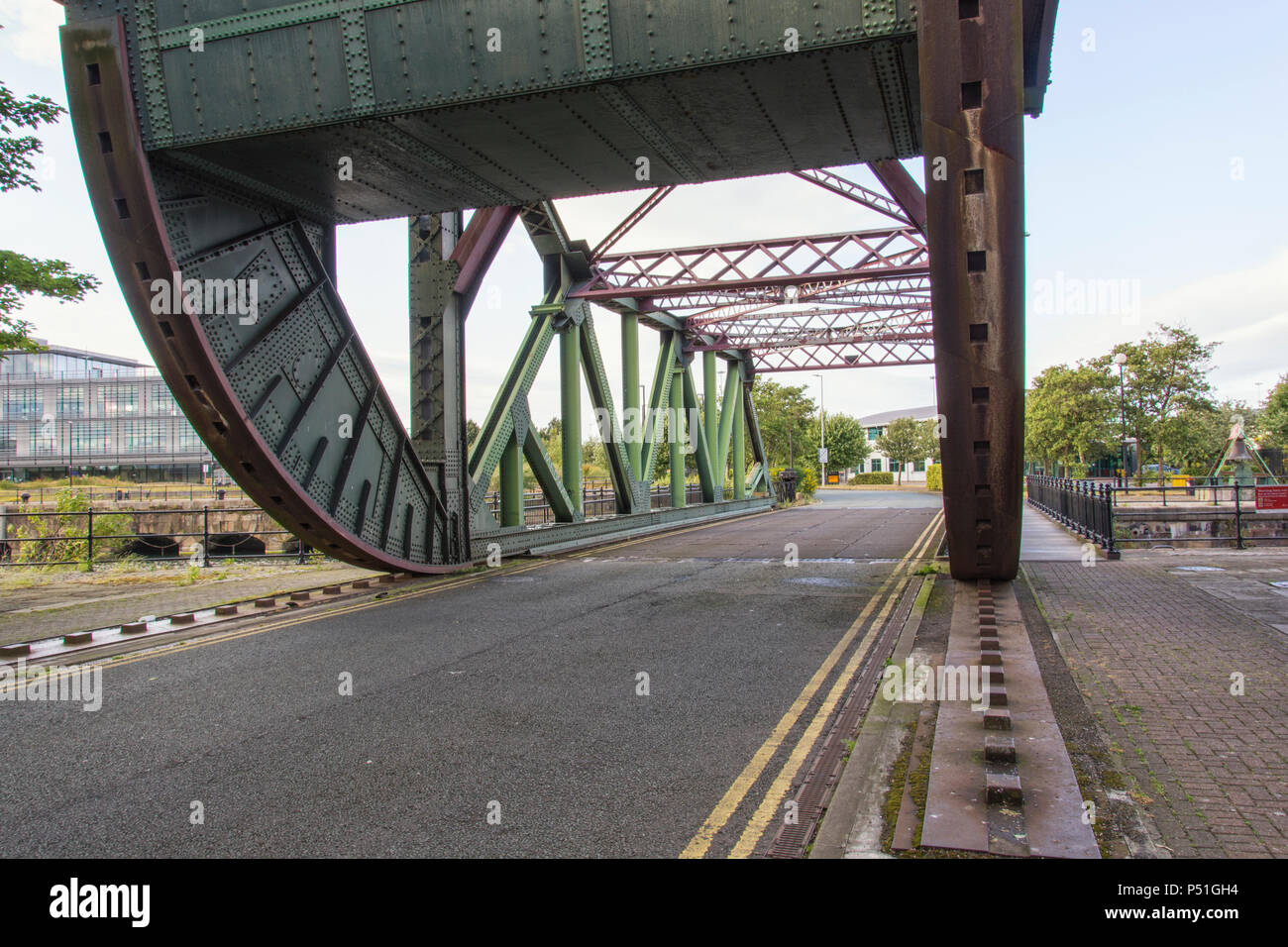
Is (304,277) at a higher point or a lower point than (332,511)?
higher

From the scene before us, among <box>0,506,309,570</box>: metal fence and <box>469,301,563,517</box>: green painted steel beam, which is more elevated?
<box>469,301,563,517</box>: green painted steel beam

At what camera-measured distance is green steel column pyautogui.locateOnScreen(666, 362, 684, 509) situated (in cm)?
2544

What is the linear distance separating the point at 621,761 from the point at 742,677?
2.08 m

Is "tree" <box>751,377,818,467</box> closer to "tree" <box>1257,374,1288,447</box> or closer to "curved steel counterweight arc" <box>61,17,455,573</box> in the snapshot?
"tree" <box>1257,374,1288,447</box>

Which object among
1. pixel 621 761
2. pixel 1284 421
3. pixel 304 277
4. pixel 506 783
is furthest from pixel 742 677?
pixel 1284 421

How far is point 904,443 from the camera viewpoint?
9888cm

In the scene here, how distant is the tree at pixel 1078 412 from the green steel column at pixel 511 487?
3645 centimetres

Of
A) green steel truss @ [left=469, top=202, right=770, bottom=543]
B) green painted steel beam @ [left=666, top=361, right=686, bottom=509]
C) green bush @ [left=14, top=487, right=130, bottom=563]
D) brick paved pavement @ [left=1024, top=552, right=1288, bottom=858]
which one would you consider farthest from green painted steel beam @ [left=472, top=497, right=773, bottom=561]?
green bush @ [left=14, top=487, right=130, bottom=563]

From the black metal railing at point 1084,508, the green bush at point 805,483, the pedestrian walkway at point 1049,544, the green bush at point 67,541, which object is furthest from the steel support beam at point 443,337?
the green bush at point 805,483

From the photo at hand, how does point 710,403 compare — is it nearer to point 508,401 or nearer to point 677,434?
point 677,434

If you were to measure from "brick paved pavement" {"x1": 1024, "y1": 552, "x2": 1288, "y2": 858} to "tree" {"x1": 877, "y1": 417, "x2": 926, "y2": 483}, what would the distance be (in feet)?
298

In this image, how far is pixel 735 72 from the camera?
24.1 feet

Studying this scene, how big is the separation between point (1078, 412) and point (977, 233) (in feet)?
149
